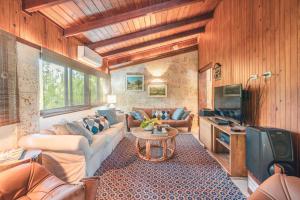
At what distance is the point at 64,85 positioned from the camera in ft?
11.4

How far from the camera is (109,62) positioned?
242 inches

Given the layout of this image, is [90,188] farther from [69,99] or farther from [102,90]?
[102,90]

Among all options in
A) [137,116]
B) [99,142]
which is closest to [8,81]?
[99,142]

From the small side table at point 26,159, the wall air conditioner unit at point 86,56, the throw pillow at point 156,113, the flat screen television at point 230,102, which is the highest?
the wall air conditioner unit at point 86,56

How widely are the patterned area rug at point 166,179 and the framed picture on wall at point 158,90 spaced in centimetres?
332

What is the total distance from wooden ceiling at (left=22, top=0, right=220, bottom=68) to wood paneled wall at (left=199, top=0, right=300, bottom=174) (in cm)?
93

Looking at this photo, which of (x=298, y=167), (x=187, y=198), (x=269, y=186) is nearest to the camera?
(x=269, y=186)

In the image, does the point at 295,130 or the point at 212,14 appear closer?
the point at 295,130

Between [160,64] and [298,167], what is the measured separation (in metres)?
5.29

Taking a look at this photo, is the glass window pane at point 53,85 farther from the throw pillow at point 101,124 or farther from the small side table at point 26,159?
the small side table at point 26,159

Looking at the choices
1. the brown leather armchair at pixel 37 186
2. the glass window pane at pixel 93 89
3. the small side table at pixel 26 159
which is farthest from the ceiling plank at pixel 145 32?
the brown leather armchair at pixel 37 186

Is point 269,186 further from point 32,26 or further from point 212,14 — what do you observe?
point 212,14

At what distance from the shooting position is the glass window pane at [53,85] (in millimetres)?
2848

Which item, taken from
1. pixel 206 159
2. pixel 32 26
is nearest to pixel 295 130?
pixel 206 159
